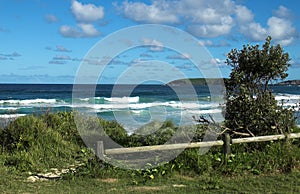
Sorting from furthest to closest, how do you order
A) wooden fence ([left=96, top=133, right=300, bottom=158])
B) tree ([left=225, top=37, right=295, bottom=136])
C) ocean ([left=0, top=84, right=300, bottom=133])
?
ocean ([left=0, top=84, right=300, bottom=133])
tree ([left=225, top=37, right=295, bottom=136])
wooden fence ([left=96, top=133, right=300, bottom=158])

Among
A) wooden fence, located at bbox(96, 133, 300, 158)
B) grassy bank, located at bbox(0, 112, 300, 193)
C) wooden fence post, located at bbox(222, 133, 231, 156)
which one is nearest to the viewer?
grassy bank, located at bbox(0, 112, 300, 193)

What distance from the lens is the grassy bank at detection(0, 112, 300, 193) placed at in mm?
6887

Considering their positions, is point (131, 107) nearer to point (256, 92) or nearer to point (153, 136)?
point (153, 136)

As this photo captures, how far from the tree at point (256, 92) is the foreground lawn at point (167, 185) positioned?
187cm

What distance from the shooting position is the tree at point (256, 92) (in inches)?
363

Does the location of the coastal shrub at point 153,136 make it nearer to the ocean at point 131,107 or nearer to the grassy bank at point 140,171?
the grassy bank at point 140,171

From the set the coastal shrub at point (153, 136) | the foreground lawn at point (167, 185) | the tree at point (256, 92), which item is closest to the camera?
the foreground lawn at point (167, 185)

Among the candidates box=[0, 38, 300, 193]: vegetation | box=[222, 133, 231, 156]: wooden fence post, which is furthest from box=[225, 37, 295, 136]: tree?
box=[222, 133, 231, 156]: wooden fence post

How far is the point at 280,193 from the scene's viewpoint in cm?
640

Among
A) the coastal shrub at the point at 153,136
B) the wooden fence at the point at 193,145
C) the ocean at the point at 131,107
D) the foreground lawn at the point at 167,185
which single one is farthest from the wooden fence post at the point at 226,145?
the coastal shrub at the point at 153,136

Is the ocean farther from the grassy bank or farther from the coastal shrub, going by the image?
the grassy bank

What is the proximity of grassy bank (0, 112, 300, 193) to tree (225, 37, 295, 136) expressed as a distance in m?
0.62

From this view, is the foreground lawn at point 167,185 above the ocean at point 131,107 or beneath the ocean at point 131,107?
beneath

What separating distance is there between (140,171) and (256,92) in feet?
12.9
